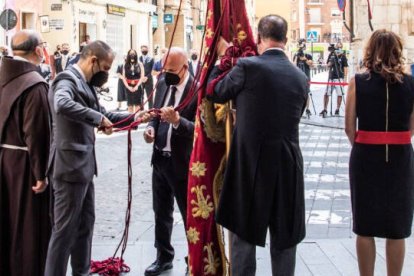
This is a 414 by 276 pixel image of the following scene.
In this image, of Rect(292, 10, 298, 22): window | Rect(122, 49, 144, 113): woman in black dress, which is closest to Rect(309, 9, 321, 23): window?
Rect(292, 10, 298, 22): window

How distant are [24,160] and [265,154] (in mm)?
1820

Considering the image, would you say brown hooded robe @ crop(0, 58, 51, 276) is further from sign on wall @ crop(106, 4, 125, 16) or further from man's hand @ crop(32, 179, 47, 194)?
sign on wall @ crop(106, 4, 125, 16)

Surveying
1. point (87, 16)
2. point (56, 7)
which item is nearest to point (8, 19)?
point (56, 7)

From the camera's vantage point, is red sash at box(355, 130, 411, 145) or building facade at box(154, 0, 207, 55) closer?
red sash at box(355, 130, 411, 145)

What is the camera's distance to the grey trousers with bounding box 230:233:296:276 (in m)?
4.65

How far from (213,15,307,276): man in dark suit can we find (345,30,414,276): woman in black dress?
59 centimetres

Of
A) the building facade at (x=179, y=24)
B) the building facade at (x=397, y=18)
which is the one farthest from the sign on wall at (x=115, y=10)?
the building facade at (x=397, y=18)

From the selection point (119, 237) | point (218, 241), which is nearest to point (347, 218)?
point (119, 237)

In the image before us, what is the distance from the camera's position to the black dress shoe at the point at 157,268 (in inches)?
237

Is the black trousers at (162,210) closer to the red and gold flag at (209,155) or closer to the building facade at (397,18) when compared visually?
the red and gold flag at (209,155)

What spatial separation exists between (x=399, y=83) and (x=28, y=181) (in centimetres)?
262

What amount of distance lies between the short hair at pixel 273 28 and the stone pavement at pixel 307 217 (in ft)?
7.31

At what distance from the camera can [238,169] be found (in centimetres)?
457

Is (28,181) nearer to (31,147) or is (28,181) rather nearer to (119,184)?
(31,147)
